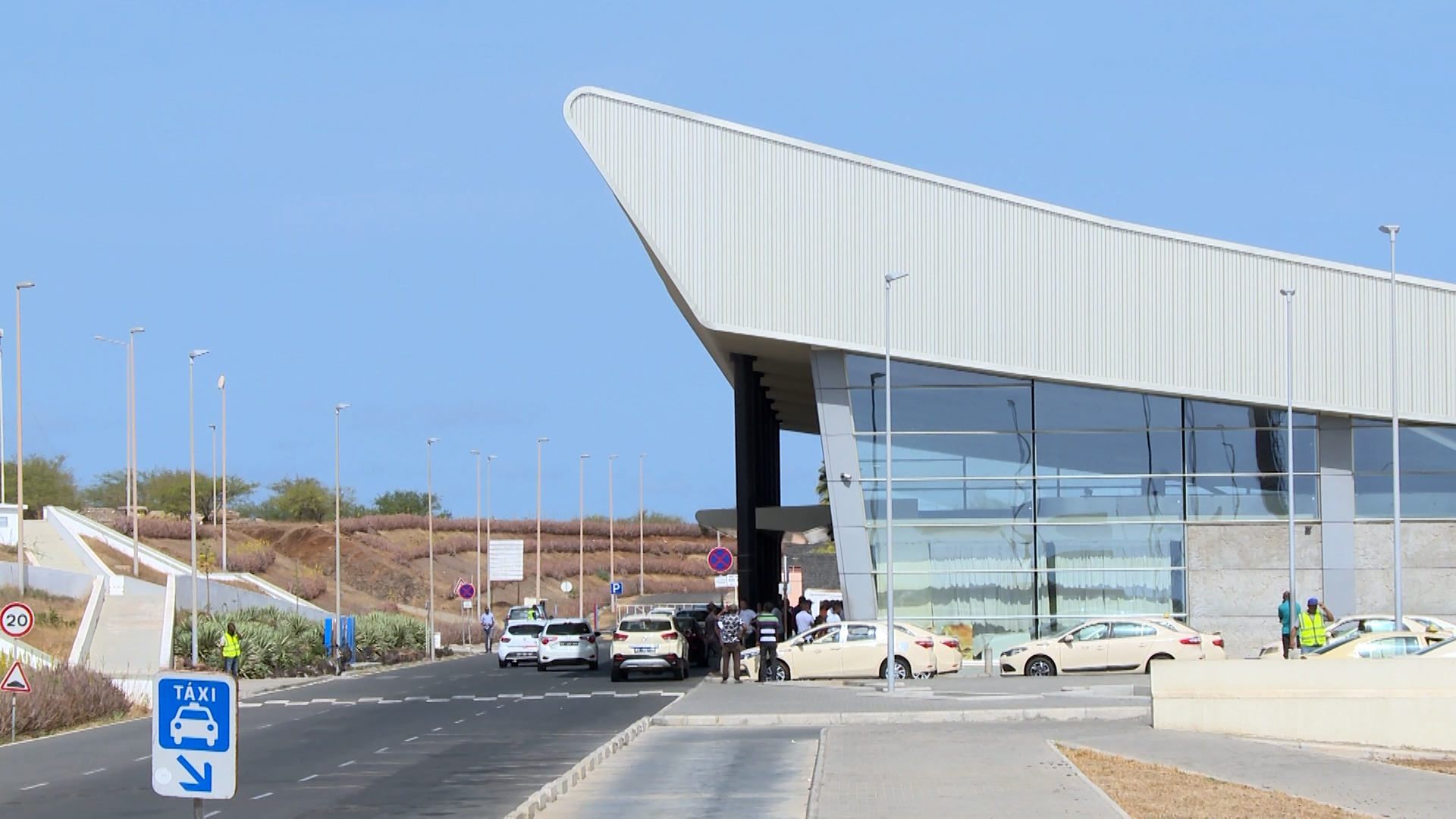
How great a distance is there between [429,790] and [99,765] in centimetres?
681

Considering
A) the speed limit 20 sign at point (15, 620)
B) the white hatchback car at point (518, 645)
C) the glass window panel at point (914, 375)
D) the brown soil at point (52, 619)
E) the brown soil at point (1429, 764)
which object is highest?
the glass window panel at point (914, 375)

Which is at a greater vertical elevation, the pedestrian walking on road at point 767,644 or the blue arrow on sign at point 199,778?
the blue arrow on sign at point 199,778

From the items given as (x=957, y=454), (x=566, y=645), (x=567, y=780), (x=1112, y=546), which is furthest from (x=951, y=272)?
(x=567, y=780)

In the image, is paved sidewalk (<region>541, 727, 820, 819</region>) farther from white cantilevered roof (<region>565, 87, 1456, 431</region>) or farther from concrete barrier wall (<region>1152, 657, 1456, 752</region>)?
white cantilevered roof (<region>565, 87, 1456, 431</region>)

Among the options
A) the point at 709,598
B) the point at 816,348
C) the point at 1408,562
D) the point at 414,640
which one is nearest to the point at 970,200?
the point at 816,348

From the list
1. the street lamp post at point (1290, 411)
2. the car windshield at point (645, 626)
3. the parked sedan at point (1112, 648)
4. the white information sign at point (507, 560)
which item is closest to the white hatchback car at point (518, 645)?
the car windshield at point (645, 626)

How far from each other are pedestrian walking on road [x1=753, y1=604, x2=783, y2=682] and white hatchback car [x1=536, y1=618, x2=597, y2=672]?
13.7 metres

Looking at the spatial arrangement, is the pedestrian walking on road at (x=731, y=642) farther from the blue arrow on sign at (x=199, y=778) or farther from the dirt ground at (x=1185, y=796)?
the blue arrow on sign at (x=199, y=778)

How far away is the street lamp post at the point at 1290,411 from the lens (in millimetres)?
39625

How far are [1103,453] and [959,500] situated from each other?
3731 millimetres

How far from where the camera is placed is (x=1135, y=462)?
4216 centimetres

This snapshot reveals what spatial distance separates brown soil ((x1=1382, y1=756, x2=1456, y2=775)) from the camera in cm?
1967

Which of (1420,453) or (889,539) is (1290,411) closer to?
(1420,453)

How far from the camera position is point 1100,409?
42.3m
